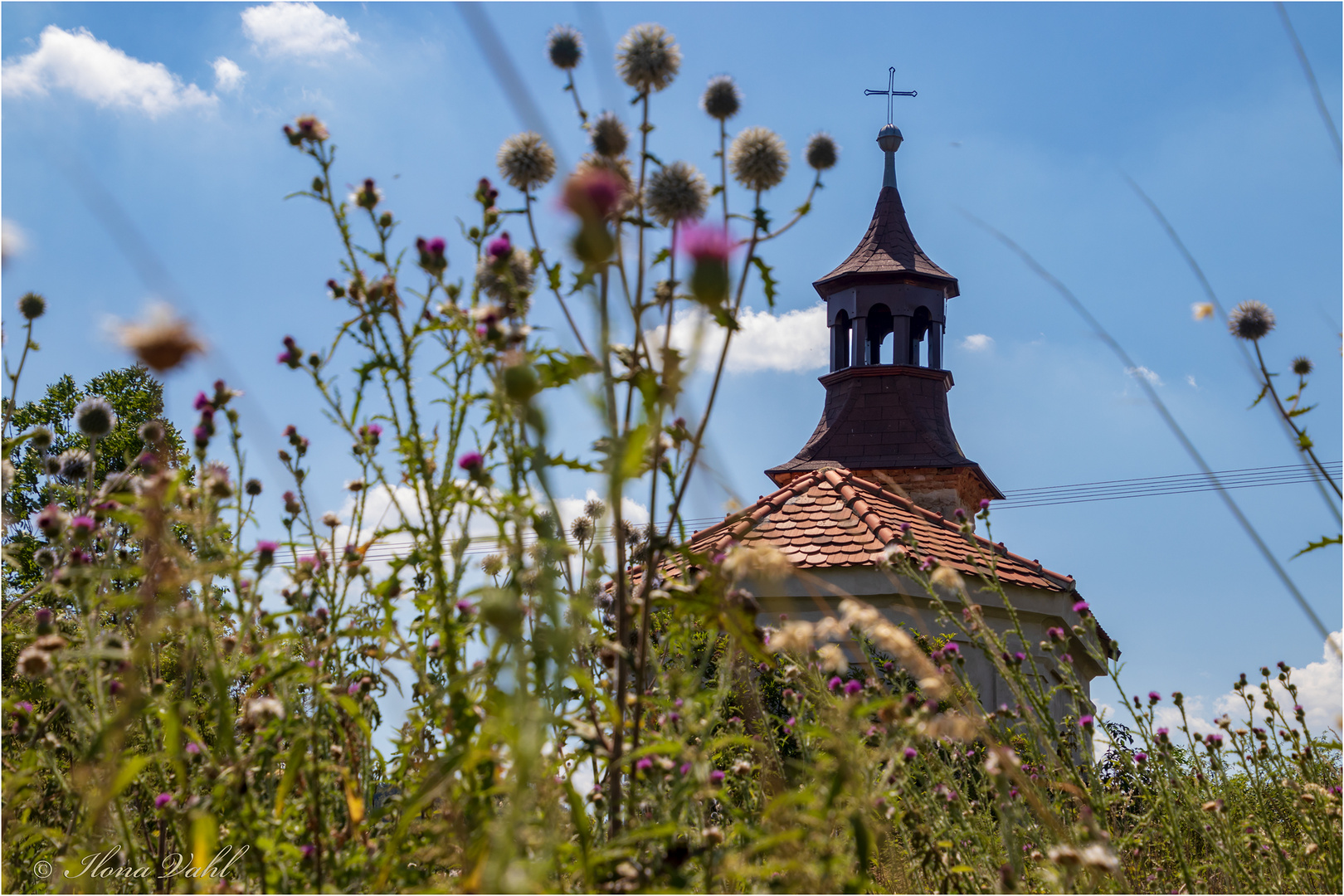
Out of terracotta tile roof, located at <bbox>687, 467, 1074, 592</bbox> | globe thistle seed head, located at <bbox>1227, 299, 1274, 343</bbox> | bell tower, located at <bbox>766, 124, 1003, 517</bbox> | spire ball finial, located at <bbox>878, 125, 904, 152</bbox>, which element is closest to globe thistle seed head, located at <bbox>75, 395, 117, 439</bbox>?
globe thistle seed head, located at <bbox>1227, 299, 1274, 343</bbox>

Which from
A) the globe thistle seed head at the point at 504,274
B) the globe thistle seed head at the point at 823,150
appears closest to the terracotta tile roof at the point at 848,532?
the globe thistle seed head at the point at 823,150

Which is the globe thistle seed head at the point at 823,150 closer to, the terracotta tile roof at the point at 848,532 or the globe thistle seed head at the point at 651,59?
the globe thistle seed head at the point at 651,59

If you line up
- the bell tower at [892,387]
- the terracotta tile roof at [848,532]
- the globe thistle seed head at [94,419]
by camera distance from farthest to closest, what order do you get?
the bell tower at [892,387] → the terracotta tile roof at [848,532] → the globe thistle seed head at [94,419]

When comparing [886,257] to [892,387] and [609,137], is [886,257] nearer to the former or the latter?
[892,387]

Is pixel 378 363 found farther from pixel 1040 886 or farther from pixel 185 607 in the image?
pixel 1040 886

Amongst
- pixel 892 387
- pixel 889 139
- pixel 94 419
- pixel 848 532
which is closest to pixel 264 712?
pixel 94 419

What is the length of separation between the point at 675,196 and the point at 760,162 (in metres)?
0.47

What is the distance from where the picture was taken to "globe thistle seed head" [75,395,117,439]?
3.54m

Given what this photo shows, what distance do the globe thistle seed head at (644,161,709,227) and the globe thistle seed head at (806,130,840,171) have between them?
2.22ft

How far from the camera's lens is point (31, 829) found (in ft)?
7.76

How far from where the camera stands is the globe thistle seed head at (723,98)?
9.23 ft

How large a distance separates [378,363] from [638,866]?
4.29ft

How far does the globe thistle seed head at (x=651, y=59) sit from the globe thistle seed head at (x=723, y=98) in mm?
127

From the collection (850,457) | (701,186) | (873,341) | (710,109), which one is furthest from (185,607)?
(873,341)
